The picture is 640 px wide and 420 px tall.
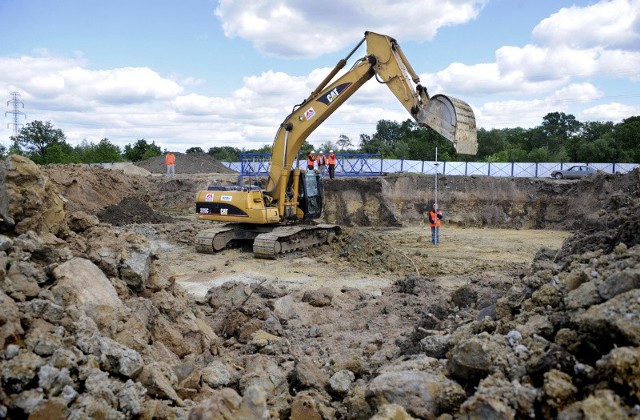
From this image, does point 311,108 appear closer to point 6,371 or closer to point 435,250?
point 435,250

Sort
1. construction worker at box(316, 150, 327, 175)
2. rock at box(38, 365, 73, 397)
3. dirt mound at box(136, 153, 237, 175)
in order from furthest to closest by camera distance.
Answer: dirt mound at box(136, 153, 237, 175)
construction worker at box(316, 150, 327, 175)
rock at box(38, 365, 73, 397)

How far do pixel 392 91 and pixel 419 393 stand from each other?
9.40 meters

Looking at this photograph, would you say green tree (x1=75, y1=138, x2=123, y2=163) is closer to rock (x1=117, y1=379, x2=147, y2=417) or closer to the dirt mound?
the dirt mound

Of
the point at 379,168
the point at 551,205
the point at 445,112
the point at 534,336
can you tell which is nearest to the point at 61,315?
the point at 534,336

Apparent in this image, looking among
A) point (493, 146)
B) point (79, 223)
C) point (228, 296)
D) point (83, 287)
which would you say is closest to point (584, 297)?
point (83, 287)

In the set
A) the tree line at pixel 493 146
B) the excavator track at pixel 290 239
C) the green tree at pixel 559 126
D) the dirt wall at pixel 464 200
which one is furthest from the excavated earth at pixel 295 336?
the green tree at pixel 559 126

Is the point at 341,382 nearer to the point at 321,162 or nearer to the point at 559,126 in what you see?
the point at 321,162

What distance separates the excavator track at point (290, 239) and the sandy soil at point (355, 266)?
0.25m

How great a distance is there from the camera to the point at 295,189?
46.2ft

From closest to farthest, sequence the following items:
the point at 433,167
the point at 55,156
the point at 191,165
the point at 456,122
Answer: the point at 456,122 → the point at 433,167 → the point at 191,165 → the point at 55,156

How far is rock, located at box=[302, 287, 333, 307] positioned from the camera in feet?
Result: 27.9

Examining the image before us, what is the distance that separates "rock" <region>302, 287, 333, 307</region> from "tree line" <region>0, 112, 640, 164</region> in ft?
76.2

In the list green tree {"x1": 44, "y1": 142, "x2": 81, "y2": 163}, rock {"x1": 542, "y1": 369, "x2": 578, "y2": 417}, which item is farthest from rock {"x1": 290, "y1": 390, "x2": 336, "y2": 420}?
green tree {"x1": 44, "y1": 142, "x2": 81, "y2": 163}

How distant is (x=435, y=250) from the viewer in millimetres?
15055
